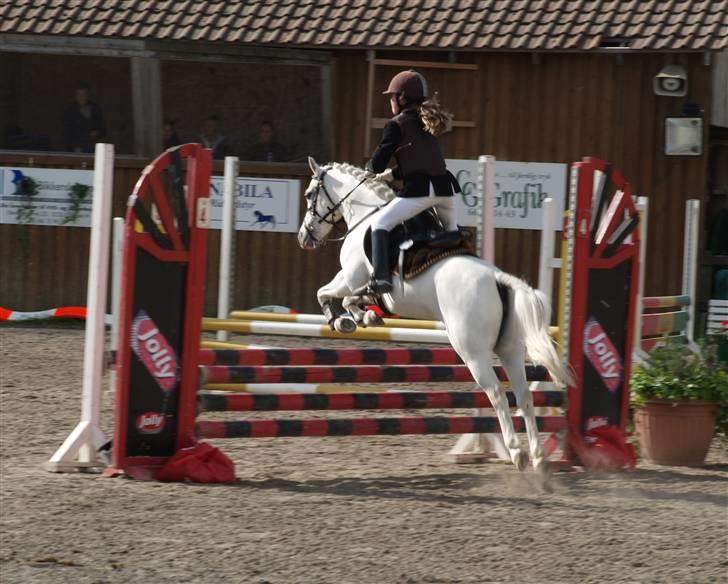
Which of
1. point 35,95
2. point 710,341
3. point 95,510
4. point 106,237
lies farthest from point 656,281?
point 95,510

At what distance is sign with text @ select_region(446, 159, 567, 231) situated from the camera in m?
13.9

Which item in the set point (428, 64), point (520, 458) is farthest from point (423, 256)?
point (428, 64)

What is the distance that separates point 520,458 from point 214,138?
859 centimetres

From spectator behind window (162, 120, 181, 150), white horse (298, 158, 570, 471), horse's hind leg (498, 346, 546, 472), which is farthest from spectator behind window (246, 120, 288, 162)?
horse's hind leg (498, 346, 546, 472)

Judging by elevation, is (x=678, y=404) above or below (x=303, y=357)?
below

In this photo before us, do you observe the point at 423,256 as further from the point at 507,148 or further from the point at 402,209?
the point at 507,148

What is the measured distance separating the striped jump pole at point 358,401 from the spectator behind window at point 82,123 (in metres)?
8.33

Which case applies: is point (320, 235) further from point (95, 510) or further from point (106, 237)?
point (95, 510)

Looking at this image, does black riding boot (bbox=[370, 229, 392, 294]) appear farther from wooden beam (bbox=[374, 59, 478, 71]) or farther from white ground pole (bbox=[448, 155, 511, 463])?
wooden beam (bbox=[374, 59, 478, 71])

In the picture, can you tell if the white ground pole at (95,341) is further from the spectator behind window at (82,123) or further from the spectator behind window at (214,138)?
the spectator behind window at (82,123)

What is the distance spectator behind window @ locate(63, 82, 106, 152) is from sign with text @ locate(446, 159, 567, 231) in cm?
395

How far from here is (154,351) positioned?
21.9 ft

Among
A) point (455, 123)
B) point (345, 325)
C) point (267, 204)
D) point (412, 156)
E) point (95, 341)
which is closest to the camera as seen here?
point (95, 341)

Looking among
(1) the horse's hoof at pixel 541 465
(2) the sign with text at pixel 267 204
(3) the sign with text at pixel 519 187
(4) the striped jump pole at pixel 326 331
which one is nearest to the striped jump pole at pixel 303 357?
(4) the striped jump pole at pixel 326 331
